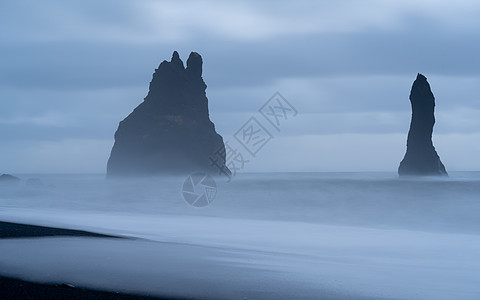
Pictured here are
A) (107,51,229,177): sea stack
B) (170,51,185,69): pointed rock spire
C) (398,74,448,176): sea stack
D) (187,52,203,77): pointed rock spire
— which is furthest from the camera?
(187,52,203,77): pointed rock spire

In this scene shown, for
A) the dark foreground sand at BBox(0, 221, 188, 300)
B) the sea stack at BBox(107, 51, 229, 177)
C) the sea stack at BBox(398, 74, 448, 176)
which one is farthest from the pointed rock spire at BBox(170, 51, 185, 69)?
the dark foreground sand at BBox(0, 221, 188, 300)

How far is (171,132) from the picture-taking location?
93.6m

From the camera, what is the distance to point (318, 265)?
10391 mm

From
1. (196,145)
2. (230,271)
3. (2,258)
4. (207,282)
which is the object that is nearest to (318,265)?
(230,271)

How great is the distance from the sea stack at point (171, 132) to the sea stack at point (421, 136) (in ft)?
98.8

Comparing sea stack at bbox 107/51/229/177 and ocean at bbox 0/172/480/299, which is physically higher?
sea stack at bbox 107/51/229/177

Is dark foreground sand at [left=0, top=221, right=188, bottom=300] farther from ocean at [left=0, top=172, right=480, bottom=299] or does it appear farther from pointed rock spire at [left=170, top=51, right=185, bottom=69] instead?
pointed rock spire at [left=170, top=51, right=185, bottom=69]

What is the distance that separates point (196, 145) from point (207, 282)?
83.5 m

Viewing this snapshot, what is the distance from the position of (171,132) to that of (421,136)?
40.5 metres

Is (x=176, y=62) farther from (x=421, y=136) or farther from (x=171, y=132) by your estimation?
(x=421, y=136)

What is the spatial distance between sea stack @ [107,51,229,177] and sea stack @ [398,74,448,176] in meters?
30.1

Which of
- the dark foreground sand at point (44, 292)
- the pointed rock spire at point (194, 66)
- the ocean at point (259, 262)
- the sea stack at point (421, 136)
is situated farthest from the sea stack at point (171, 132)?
the dark foreground sand at point (44, 292)

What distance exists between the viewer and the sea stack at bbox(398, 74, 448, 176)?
8794 cm

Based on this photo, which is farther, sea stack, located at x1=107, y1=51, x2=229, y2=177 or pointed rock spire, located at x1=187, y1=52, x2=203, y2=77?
pointed rock spire, located at x1=187, y1=52, x2=203, y2=77
